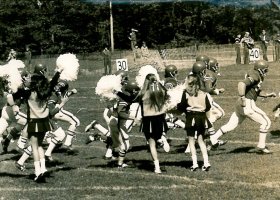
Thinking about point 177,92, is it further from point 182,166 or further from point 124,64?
point 124,64

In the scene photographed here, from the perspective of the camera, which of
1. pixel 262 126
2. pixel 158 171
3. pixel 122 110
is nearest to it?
pixel 158 171

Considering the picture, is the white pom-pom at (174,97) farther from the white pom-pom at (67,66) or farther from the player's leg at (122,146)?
the white pom-pom at (67,66)

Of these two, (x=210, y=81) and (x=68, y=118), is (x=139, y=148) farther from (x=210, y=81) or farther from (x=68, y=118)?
Result: (x=210, y=81)

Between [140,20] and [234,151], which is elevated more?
[140,20]

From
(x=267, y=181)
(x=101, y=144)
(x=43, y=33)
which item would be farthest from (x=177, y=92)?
(x=43, y=33)

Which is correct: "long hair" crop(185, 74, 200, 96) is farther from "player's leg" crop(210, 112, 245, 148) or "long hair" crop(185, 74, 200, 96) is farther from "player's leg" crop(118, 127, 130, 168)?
"player's leg" crop(210, 112, 245, 148)

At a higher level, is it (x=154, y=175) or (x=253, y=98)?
(x=253, y=98)

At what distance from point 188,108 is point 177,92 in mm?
948

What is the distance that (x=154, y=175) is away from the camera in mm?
10359

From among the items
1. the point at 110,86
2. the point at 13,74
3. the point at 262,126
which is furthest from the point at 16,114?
the point at 262,126

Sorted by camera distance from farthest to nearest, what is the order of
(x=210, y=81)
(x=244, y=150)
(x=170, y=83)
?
1. (x=170, y=83)
2. (x=244, y=150)
3. (x=210, y=81)

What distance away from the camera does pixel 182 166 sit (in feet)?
36.3

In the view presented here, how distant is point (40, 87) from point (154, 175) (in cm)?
264

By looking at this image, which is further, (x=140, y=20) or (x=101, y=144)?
(x=140, y=20)
